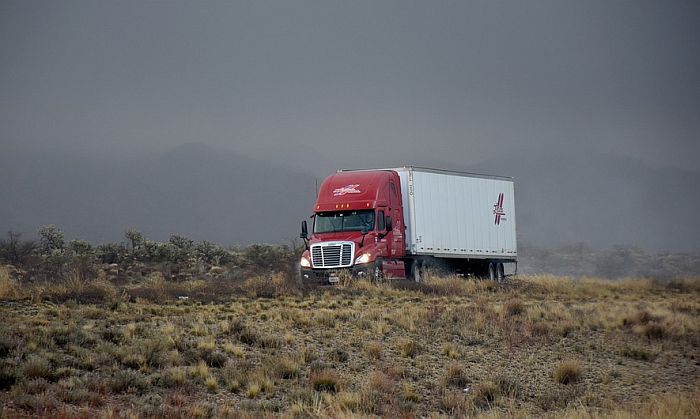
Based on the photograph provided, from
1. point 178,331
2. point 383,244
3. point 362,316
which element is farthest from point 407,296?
point 178,331

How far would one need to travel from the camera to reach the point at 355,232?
106 feet

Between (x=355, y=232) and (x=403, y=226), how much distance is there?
2.79m

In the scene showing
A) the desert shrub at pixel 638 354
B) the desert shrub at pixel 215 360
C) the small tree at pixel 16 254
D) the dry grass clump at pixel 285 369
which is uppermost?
the small tree at pixel 16 254

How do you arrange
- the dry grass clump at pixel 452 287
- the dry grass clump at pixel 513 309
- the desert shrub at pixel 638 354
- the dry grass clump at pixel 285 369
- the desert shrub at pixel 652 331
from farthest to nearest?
the dry grass clump at pixel 452 287 < the dry grass clump at pixel 513 309 < the desert shrub at pixel 652 331 < the desert shrub at pixel 638 354 < the dry grass clump at pixel 285 369

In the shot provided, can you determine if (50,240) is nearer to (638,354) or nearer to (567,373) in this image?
(638,354)

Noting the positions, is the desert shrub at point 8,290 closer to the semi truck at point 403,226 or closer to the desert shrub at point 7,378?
the desert shrub at point 7,378

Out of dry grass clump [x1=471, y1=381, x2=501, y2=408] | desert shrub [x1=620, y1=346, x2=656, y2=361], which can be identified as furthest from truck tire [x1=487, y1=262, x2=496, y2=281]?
dry grass clump [x1=471, y1=381, x2=501, y2=408]

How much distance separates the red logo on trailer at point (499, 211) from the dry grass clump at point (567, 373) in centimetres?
2591

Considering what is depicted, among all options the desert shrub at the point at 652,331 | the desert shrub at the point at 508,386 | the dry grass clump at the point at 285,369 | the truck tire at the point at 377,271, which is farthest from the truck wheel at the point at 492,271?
the dry grass clump at the point at 285,369

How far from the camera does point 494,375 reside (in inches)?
634

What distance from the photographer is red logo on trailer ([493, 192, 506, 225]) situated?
42.5 metres

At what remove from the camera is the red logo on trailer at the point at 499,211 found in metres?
42.5

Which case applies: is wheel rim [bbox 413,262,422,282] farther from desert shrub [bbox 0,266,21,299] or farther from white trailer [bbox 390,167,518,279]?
desert shrub [bbox 0,266,21,299]

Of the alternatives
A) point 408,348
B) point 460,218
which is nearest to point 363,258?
point 460,218
